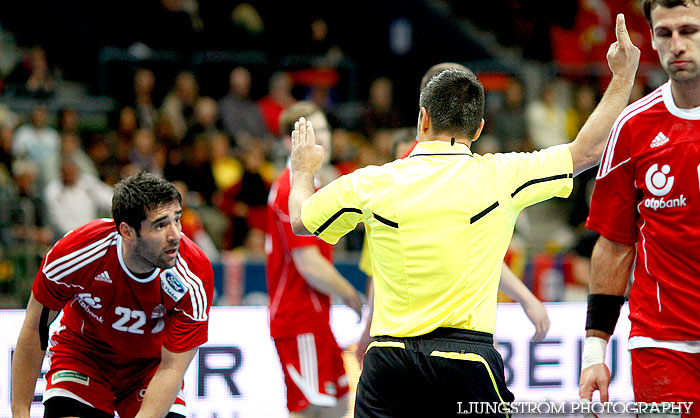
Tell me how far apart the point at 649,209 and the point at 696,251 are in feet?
0.86

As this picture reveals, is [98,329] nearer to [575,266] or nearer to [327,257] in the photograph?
[327,257]

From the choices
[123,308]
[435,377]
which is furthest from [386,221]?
[123,308]

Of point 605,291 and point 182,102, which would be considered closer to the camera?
point 605,291

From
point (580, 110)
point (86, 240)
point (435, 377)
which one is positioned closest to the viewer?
point (435, 377)

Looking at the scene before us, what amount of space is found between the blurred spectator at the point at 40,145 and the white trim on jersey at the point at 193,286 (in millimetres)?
7008

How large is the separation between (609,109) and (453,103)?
0.67 m

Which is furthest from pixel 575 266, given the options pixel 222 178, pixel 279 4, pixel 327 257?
pixel 279 4

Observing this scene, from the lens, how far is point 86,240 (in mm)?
4543

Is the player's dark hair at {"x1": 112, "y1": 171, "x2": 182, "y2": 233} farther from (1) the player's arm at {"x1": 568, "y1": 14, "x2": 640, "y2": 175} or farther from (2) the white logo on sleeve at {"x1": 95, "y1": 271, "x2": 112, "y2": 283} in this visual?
(1) the player's arm at {"x1": 568, "y1": 14, "x2": 640, "y2": 175}

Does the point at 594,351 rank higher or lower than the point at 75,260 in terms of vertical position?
lower

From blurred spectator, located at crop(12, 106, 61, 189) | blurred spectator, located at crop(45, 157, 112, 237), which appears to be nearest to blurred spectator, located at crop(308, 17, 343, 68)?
blurred spectator, located at crop(12, 106, 61, 189)

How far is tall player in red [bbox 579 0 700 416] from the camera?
373 cm

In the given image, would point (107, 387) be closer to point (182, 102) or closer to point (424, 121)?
point (424, 121)

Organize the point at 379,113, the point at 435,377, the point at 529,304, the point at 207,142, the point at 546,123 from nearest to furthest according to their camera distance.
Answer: the point at 435,377 → the point at 529,304 → the point at 207,142 → the point at 379,113 → the point at 546,123
